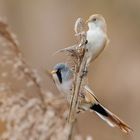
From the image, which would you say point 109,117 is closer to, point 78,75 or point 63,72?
point 63,72

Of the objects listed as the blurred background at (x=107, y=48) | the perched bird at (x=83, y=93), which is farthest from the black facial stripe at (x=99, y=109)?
the blurred background at (x=107, y=48)

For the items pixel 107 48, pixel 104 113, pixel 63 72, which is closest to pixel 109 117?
pixel 104 113

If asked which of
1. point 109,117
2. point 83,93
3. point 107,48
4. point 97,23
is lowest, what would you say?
point 107,48

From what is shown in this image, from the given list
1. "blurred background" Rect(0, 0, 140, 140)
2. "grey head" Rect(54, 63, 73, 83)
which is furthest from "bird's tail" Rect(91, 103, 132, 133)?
"blurred background" Rect(0, 0, 140, 140)

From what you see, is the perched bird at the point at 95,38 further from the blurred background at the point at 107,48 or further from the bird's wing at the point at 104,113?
the blurred background at the point at 107,48

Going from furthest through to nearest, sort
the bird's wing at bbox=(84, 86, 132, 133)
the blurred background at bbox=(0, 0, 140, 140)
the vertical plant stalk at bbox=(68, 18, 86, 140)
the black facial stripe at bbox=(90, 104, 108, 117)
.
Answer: the blurred background at bbox=(0, 0, 140, 140), the black facial stripe at bbox=(90, 104, 108, 117), the bird's wing at bbox=(84, 86, 132, 133), the vertical plant stalk at bbox=(68, 18, 86, 140)

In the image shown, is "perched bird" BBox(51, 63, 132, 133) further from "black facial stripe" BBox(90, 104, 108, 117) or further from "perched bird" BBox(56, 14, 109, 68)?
"perched bird" BBox(56, 14, 109, 68)

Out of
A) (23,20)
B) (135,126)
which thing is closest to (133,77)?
(135,126)
